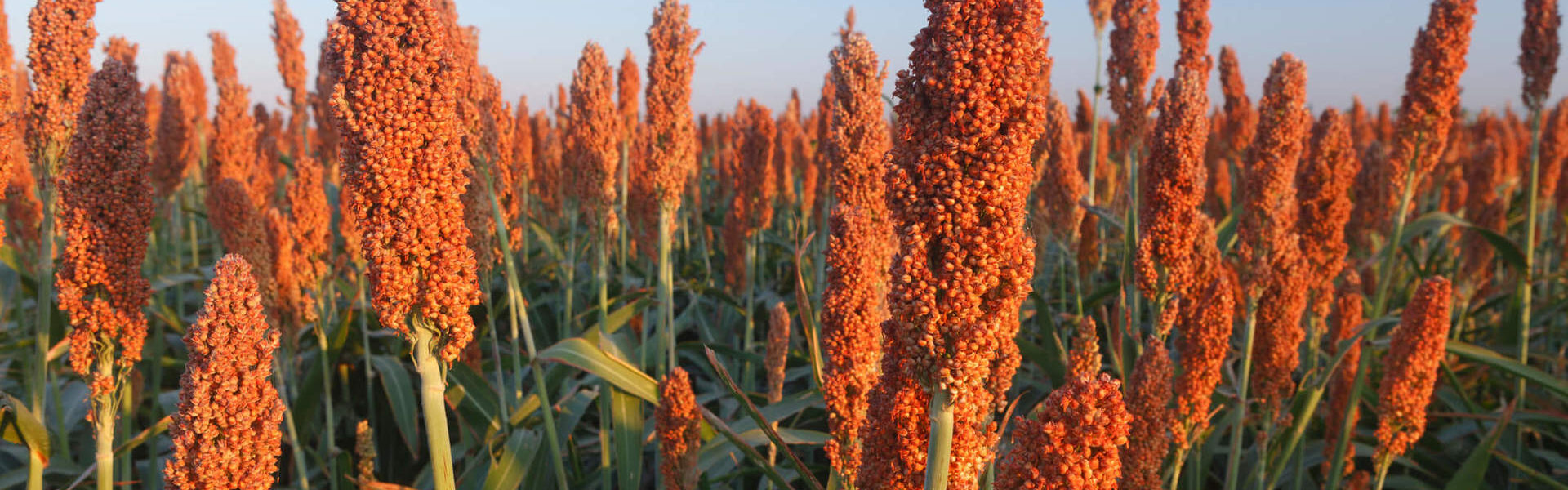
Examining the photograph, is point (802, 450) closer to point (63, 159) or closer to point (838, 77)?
point (838, 77)

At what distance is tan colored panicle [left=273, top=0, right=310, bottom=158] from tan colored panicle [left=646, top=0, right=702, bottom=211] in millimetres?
5209

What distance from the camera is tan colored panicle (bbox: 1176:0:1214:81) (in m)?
4.87

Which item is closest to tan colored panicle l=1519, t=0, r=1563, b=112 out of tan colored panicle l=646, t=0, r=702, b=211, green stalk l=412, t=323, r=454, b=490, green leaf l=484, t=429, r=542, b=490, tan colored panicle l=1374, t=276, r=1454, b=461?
tan colored panicle l=1374, t=276, r=1454, b=461

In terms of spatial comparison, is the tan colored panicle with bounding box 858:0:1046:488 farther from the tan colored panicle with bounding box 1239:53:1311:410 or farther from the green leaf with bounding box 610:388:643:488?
the tan colored panicle with bounding box 1239:53:1311:410

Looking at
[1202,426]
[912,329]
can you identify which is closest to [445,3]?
[912,329]

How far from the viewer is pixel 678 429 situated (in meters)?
2.56

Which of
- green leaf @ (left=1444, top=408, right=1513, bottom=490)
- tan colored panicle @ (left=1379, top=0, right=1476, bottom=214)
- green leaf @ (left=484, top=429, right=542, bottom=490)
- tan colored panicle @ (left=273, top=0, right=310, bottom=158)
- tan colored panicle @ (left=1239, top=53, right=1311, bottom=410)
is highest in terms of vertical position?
tan colored panicle @ (left=273, top=0, right=310, bottom=158)

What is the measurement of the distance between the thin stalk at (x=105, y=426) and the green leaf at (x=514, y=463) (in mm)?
1093

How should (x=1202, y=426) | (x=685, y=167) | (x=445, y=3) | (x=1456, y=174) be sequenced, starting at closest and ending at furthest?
1. (x=1202, y=426)
2. (x=445, y=3)
3. (x=685, y=167)
4. (x=1456, y=174)

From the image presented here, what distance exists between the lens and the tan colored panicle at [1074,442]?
134 cm

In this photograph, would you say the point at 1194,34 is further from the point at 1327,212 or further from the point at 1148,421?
the point at 1148,421

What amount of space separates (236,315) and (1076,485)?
1.63 m

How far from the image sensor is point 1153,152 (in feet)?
10.7

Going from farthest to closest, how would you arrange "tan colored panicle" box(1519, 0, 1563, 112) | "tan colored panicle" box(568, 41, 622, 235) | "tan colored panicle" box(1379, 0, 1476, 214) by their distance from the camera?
1. "tan colored panicle" box(1519, 0, 1563, 112)
2. "tan colored panicle" box(568, 41, 622, 235)
3. "tan colored panicle" box(1379, 0, 1476, 214)
